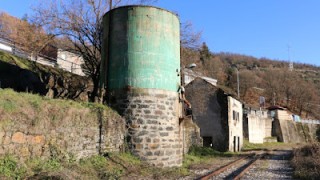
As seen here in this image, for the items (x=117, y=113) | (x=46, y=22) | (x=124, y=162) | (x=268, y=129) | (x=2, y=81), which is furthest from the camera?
(x=268, y=129)

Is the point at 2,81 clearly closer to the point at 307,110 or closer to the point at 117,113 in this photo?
the point at 117,113

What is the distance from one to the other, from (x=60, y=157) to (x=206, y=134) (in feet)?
72.0

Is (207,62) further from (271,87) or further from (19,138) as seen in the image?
(19,138)

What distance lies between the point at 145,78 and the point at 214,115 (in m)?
17.0

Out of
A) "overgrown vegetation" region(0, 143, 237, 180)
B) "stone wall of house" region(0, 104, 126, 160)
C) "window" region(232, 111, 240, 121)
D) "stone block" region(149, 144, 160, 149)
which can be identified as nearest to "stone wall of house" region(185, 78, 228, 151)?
"window" region(232, 111, 240, 121)

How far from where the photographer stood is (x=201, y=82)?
32906 millimetres

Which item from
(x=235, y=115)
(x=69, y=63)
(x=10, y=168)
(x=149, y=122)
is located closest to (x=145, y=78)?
(x=149, y=122)

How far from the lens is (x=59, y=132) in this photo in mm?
11133

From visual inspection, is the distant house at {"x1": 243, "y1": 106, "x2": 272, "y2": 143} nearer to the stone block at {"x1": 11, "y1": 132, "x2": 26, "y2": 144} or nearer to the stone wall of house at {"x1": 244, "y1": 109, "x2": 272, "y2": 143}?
the stone wall of house at {"x1": 244, "y1": 109, "x2": 272, "y2": 143}

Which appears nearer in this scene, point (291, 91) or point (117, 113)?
point (117, 113)

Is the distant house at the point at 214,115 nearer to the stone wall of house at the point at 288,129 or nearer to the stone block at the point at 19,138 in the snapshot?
the stone block at the point at 19,138

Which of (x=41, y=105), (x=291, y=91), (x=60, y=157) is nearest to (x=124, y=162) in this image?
(x=60, y=157)

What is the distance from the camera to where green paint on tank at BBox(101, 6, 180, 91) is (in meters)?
15.9

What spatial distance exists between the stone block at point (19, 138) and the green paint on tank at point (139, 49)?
21.9 ft
